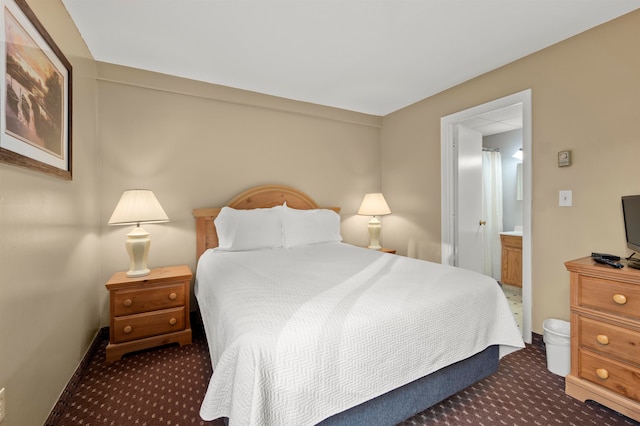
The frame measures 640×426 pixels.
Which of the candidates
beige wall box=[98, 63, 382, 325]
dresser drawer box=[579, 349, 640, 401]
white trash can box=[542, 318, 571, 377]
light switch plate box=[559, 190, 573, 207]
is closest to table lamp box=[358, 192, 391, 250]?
beige wall box=[98, 63, 382, 325]

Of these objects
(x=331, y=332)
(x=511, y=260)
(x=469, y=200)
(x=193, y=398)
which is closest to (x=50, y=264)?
(x=193, y=398)

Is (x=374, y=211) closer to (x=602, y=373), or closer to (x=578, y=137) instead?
(x=578, y=137)

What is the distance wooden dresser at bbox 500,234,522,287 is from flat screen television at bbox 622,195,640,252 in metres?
2.13

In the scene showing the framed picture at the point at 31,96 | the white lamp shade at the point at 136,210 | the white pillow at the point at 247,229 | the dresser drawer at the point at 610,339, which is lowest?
the dresser drawer at the point at 610,339

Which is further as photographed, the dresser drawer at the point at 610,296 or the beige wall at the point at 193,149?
the beige wall at the point at 193,149

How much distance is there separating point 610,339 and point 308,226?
2466mm

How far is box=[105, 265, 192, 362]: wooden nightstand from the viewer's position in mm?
2268

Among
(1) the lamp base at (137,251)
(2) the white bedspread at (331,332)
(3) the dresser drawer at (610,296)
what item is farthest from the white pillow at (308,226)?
(3) the dresser drawer at (610,296)

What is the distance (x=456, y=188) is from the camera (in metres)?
3.37

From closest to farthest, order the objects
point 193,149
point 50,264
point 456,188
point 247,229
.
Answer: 1. point 50,264
2. point 247,229
3. point 193,149
4. point 456,188

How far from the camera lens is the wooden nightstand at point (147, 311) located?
7.44 feet

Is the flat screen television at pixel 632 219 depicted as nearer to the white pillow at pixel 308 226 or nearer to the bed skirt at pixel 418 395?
the bed skirt at pixel 418 395

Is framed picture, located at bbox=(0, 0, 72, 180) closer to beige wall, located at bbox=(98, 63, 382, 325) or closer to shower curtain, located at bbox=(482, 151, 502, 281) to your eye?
beige wall, located at bbox=(98, 63, 382, 325)

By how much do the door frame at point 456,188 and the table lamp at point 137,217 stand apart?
2.96 metres
